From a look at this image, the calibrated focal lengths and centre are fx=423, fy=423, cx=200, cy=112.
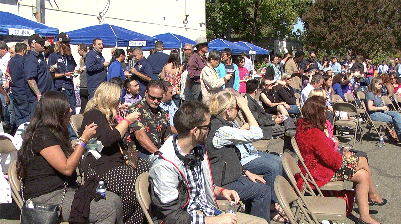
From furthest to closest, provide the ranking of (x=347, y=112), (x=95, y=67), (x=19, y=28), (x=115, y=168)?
1. (x=347, y=112)
2. (x=19, y=28)
3. (x=95, y=67)
4. (x=115, y=168)

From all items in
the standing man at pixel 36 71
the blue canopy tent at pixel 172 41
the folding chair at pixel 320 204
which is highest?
the blue canopy tent at pixel 172 41

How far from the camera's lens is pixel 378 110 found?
8812 mm

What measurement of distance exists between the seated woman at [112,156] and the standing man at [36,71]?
239 centimetres

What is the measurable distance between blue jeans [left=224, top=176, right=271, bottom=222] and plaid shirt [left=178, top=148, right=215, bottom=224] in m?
0.79

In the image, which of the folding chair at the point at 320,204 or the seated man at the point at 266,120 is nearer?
the folding chair at the point at 320,204

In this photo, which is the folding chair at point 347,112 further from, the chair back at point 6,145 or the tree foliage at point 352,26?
the tree foliage at point 352,26

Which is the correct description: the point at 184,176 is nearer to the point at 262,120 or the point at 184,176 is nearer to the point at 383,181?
the point at 262,120

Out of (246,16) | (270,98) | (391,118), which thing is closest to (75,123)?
(270,98)

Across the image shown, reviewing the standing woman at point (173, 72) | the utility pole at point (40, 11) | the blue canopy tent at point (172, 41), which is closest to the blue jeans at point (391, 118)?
the standing woman at point (173, 72)

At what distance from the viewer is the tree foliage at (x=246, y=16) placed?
39.5 meters

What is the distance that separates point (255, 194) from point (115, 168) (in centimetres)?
130

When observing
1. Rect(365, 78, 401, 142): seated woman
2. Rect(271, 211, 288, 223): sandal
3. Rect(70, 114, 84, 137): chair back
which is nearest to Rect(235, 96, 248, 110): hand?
Rect(271, 211, 288, 223): sandal

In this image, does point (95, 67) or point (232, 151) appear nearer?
point (232, 151)

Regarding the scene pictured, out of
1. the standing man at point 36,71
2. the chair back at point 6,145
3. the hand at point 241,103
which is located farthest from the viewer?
the standing man at point 36,71
